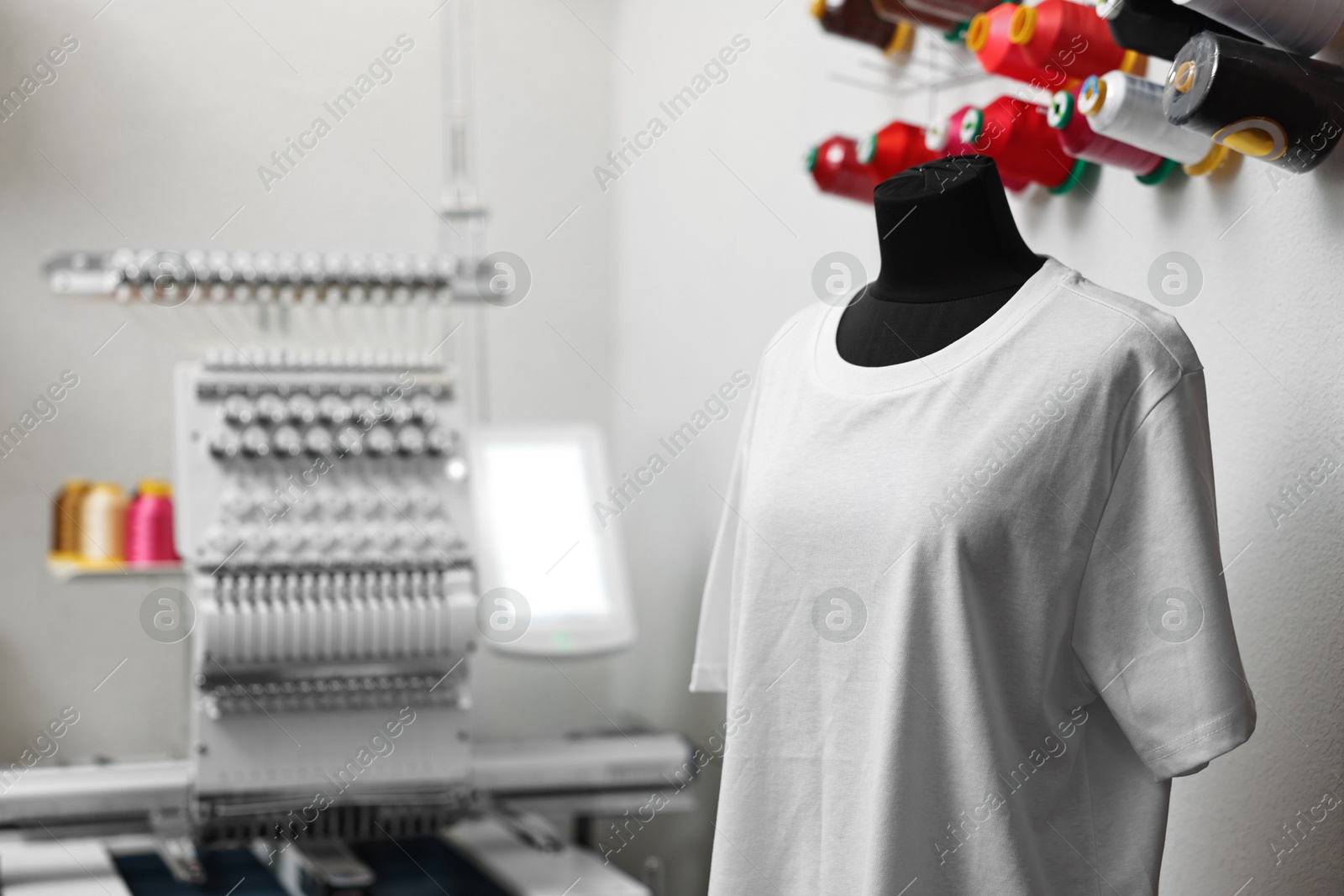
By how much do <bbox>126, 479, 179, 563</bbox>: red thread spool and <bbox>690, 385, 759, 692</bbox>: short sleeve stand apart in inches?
59.2

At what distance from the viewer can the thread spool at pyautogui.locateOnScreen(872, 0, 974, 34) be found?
5.78ft

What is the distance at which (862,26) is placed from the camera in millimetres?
1958

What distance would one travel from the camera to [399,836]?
7.31ft

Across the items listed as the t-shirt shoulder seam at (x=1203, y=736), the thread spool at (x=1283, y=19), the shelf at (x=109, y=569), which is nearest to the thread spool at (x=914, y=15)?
the thread spool at (x=1283, y=19)

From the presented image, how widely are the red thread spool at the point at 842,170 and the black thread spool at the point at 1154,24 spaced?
0.57 meters

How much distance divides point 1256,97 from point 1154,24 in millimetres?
174

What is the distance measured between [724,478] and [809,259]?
591mm

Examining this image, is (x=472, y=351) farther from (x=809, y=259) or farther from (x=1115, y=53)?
(x=1115, y=53)

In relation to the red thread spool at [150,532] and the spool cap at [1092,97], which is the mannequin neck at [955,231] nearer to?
the spool cap at [1092,97]

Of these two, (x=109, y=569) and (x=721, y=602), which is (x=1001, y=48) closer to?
(x=721, y=602)

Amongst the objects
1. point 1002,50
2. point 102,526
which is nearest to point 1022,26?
point 1002,50

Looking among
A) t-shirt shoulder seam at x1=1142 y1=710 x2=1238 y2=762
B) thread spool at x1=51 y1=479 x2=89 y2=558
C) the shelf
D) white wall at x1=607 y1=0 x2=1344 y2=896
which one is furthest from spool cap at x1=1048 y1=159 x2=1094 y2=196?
thread spool at x1=51 y1=479 x2=89 y2=558

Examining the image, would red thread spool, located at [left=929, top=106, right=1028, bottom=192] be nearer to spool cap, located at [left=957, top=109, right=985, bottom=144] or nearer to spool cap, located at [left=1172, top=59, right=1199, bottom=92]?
spool cap, located at [left=957, top=109, right=985, bottom=144]

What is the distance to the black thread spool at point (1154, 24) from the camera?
1.20 m
